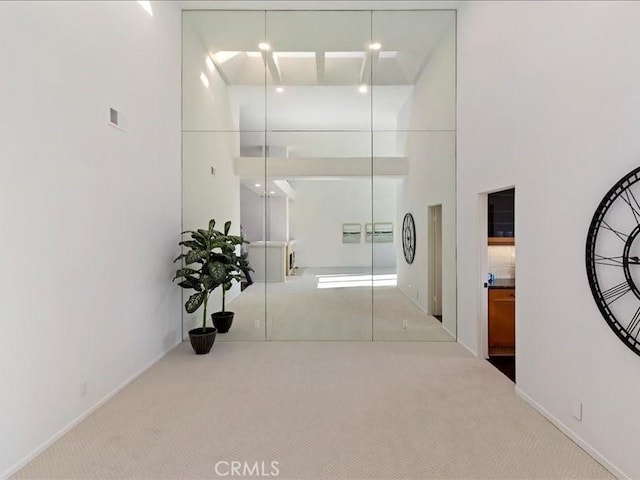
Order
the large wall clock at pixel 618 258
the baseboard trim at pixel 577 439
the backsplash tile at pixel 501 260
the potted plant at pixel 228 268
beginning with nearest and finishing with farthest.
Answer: the large wall clock at pixel 618 258 → the baseboard trim at pixel 577 439 → the potted plant at pixel 228 268 → the backsplash tile at pixel 501 260

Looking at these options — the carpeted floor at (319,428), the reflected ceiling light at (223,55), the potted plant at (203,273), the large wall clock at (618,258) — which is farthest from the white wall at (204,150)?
the large wall clock at (618,258)

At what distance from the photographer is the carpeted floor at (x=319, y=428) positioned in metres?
2.30

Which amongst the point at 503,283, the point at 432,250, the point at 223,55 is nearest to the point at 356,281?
the point at 432,250

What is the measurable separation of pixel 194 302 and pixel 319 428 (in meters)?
2.21

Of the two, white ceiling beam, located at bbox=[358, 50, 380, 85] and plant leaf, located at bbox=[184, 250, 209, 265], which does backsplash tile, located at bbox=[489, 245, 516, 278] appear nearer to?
white ceiling beam, located at bbox=[358, 50, 380, 85]

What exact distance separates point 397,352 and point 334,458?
2228mm

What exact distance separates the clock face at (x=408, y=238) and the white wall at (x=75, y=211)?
3.22m

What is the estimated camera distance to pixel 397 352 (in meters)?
4.45

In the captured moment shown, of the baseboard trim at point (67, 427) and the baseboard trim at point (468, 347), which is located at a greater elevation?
the baseboard trim at point (468, 347)

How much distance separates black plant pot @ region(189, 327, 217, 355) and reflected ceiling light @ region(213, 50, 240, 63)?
144 inches

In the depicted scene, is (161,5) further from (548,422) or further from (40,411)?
(548,422)

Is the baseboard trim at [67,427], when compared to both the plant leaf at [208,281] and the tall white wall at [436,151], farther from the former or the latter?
the tall white wall at [436,151]

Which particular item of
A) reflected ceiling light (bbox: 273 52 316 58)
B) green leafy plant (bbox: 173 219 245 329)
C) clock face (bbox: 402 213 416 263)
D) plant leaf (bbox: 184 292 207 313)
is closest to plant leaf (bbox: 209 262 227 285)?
green leafy plant (bbox: 173 219 245 329)

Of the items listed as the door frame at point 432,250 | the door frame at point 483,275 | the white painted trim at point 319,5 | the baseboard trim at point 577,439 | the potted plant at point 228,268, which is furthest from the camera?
the door frame at point 432,250
